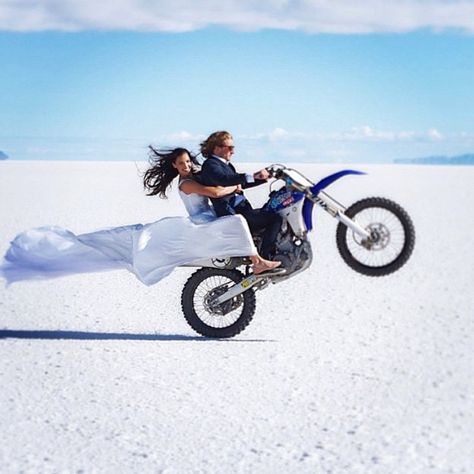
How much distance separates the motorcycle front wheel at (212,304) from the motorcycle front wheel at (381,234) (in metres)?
1.05

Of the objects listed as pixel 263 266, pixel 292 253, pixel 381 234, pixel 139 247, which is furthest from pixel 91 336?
pixel 381 234

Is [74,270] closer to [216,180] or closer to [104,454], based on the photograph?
[216,180]

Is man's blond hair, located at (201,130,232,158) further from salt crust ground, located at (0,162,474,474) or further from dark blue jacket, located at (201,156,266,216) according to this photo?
salt crust ground, located at (0,162,474,474)

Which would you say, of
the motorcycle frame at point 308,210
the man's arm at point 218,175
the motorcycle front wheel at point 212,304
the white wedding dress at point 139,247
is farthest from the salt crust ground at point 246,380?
the man's arm at point 218,175

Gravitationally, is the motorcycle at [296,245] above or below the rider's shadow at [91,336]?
above

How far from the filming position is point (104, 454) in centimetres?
506

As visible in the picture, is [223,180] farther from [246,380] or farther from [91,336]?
[91,336]

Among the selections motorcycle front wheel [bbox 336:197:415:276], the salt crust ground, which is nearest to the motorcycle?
motorcycle front wheel [bbox 336:197:415:276]

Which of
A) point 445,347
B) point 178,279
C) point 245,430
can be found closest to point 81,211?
point 178,279

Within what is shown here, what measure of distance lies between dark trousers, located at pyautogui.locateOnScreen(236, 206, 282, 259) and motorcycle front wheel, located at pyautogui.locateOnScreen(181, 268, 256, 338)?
0.39 metres

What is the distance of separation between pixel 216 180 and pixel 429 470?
3488 millimetres

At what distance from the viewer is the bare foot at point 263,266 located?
299 inches

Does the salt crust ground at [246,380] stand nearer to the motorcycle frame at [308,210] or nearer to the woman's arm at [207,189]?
the motorcycle frame at [308,210]

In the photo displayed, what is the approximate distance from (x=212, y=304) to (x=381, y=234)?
68.1 inches
